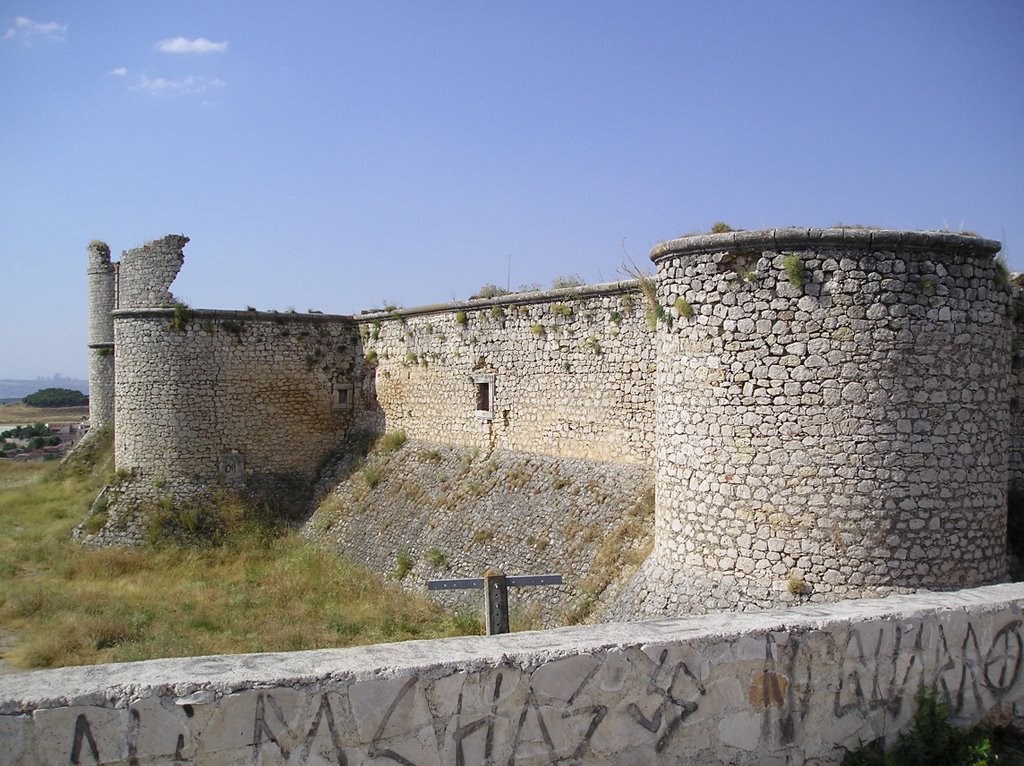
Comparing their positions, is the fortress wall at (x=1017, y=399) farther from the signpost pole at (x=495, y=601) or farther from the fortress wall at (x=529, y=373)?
the signpost pole at (x=495, y=601)

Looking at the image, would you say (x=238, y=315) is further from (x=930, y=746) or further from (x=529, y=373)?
(x=930, y=746)

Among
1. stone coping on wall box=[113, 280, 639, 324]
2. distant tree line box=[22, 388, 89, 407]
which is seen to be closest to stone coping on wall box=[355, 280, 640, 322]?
stone coping on wall box=[113, 280, 639, 324]

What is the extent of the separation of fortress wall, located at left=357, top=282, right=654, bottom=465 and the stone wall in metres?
7.86

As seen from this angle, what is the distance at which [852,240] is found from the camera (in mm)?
8172

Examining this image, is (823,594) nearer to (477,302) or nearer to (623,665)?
(623,665)

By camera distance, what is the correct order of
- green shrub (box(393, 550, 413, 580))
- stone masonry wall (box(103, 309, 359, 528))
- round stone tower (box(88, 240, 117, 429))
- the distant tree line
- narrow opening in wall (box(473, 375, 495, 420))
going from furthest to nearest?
1. the distant tree line
2. round stone tower (box(88, 240, 117, 429))
3. stone masonry wall (box(103, 309, 359, 528))
4. narrow opening in wall (box(473, 375, 495, 420))
5. green shrub (box(393, 550, 413, 580))

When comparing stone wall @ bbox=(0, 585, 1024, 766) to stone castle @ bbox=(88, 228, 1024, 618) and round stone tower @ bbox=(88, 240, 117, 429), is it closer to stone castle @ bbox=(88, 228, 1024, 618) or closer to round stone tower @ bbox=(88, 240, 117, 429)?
stone castle @ bbox=(88, 228, 1024, 618)

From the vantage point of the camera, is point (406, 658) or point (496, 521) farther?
point (496, 521)

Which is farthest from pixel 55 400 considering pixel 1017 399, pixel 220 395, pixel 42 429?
pixel 1017 399

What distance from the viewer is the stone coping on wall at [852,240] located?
8156 millimetres

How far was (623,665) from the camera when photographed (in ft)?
13.8

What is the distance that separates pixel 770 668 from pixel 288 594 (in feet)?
40.8

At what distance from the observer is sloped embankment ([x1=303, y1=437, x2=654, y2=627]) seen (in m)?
11.8

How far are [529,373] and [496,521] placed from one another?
262 cm
